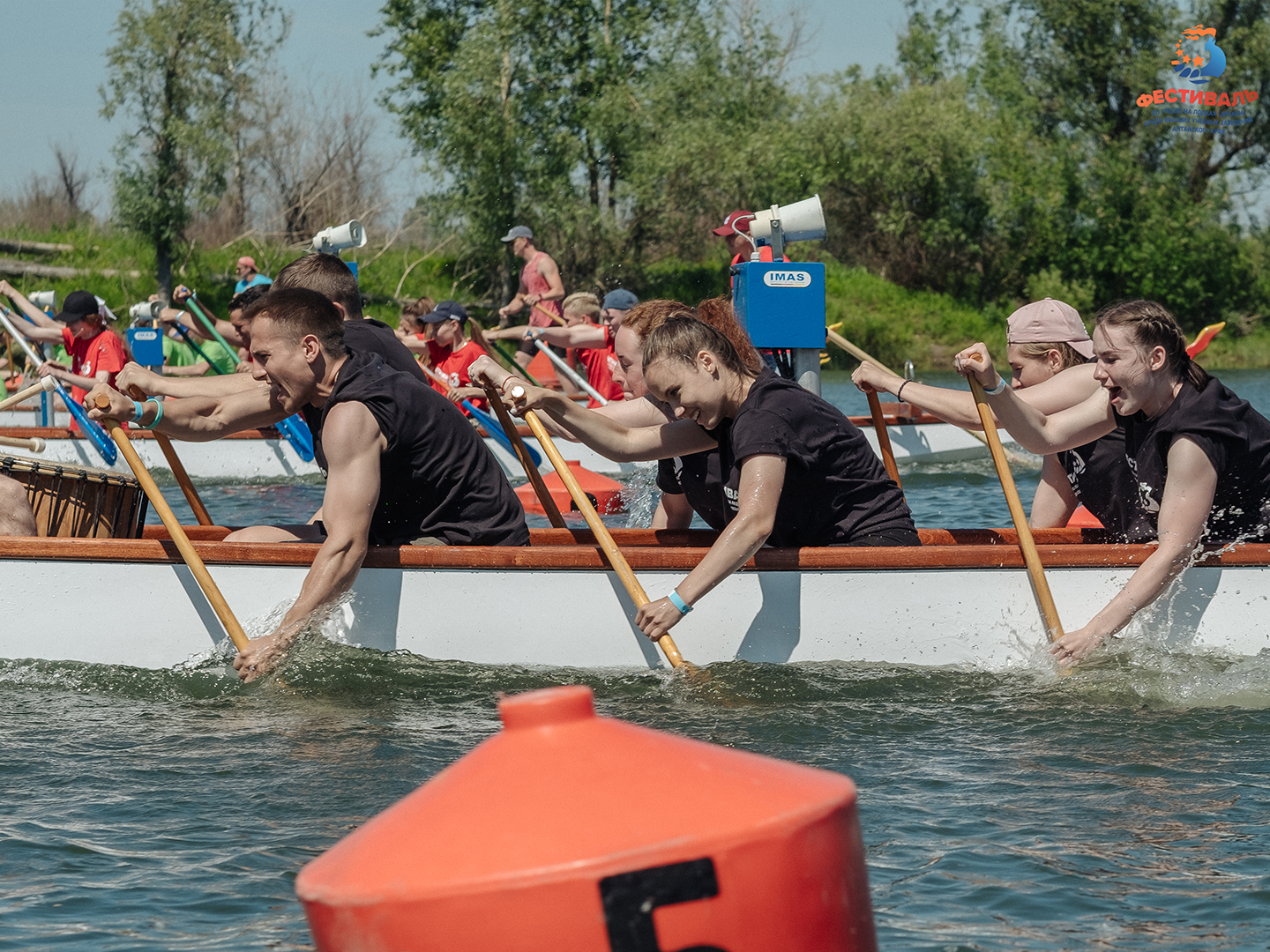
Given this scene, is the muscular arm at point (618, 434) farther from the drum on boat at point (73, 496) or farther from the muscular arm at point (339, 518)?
the drum on boat at point (73, 496)

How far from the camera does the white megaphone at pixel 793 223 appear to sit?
19.4 ft

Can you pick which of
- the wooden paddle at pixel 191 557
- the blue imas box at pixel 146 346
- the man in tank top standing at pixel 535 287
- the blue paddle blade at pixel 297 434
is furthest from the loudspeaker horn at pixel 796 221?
the man in tank top standing at pixel 535 287

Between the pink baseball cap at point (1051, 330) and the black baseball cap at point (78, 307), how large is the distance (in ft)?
28.6

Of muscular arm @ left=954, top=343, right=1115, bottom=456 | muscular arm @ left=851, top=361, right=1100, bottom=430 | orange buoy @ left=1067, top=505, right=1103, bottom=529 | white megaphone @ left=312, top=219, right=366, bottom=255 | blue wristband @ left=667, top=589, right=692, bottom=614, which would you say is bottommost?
orange buoy @ left=1067, top=505, right=1103, bottom=529

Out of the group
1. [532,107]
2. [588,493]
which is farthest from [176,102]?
[588,493]

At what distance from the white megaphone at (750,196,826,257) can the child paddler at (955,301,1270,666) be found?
59.8 inches

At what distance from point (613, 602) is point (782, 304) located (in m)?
1.46

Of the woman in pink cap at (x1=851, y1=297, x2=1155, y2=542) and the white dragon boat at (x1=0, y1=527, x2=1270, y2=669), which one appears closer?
the white dragon boat at (x1=0, y1=527, x2=1270, y2=669)

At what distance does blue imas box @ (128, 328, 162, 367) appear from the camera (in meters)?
12.6

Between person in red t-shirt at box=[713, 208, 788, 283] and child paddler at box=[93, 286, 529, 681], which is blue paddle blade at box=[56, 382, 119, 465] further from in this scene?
child paddler at box=[93, 286, 529, 681]

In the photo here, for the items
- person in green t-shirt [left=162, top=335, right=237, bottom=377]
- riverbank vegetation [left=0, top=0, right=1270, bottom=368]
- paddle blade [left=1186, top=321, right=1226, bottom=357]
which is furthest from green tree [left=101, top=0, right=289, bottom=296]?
paddle blade [left=1186, top=321, right=1226, bottom=357]

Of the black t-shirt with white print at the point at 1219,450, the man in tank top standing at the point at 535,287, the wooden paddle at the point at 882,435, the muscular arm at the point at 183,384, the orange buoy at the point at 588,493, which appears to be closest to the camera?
the black t-shirt with white print at the point at 1219,450

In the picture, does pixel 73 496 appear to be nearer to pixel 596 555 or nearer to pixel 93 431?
pixel 596 555

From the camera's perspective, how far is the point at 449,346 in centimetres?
1214
